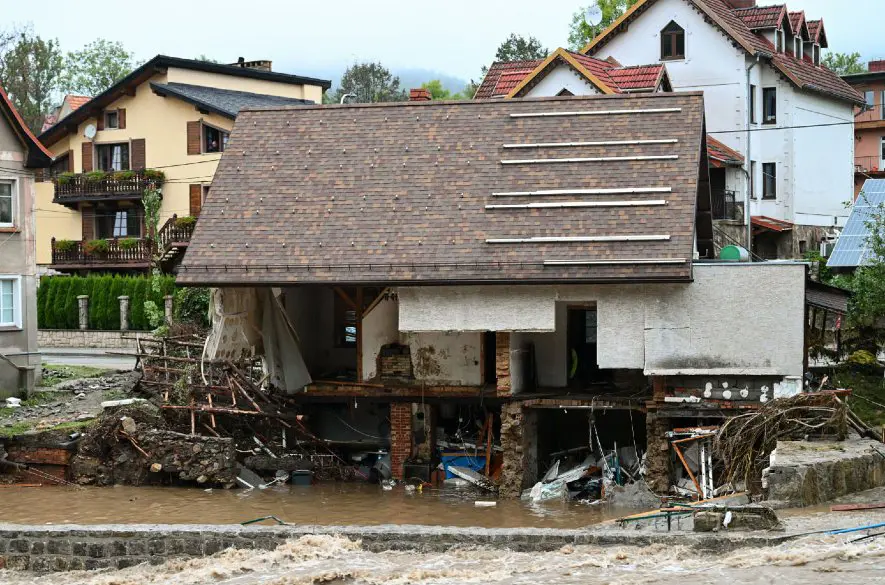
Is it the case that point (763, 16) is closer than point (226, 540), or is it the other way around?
point (226, 540)

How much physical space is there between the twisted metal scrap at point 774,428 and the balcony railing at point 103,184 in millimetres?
35096

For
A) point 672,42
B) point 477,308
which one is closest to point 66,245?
point 672,42

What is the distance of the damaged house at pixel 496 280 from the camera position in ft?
78.8

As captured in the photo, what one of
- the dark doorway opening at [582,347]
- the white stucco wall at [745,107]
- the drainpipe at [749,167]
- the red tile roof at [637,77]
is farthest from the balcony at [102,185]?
the dark doorway opening at [582,347]

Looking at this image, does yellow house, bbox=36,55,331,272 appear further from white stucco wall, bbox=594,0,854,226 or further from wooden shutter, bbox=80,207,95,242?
white stucco wall, bbox=594,0,854,226

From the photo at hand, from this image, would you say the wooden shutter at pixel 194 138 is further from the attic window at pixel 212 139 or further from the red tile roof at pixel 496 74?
the red tile roof at pixel 496 74

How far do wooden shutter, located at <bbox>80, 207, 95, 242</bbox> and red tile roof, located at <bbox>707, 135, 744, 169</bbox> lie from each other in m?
25.7

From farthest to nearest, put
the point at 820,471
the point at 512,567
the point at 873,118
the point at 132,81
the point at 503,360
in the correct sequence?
1. the point at 873,118
2. the point at 132,81
3. the point at 503,360
4. the point at 820,471
5. the point at 512,567

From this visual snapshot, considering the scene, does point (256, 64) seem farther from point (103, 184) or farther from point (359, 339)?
point (359, 339)

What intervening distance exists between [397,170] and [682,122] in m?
5.73

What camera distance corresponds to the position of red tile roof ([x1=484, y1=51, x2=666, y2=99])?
139ft

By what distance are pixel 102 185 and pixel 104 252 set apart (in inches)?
112

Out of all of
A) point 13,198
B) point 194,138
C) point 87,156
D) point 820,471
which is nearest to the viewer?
point 820,471

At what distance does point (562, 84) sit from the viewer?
43.6m
